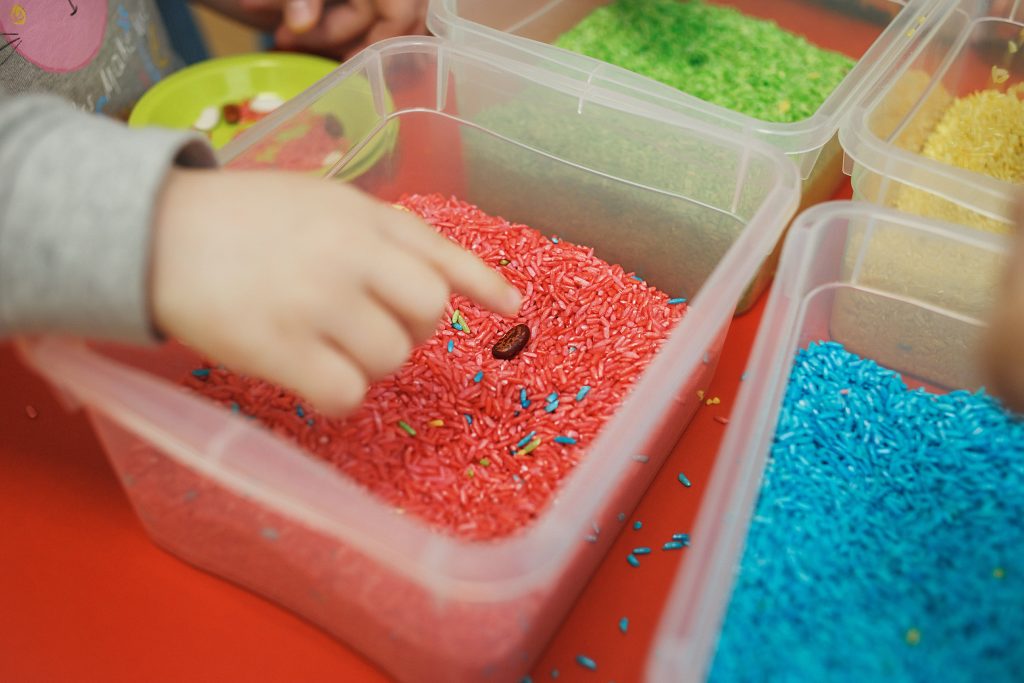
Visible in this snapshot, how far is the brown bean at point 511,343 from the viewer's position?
2.85ft

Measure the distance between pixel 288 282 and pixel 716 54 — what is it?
877 mm

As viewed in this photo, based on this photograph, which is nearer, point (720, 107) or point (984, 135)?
point (720, 107)

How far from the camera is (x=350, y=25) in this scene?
1.21 meters

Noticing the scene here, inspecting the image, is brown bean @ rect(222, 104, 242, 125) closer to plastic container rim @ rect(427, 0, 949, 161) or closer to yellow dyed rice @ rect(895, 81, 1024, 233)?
plastic container rim @ rect(427, 0, 949, 161)

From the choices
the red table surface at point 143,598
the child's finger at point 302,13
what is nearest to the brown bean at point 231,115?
the child's finger at point 302,13

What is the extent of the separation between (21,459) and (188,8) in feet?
2.83

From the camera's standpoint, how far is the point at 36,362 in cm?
58

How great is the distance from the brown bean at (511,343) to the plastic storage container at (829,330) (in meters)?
0.27

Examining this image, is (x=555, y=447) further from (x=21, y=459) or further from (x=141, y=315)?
(x=21, y=459)

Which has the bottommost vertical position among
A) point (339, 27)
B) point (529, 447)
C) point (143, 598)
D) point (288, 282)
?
point (143, 598)

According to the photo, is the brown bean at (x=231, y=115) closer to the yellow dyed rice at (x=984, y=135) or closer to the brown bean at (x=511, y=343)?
the brown bean at (x=511, y=343)

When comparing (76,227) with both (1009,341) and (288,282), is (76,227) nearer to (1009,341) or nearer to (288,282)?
(288,282)

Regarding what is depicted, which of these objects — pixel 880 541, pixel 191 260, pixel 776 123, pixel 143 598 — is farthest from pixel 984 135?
pixel 143 598

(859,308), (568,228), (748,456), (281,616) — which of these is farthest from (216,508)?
(859,308)
